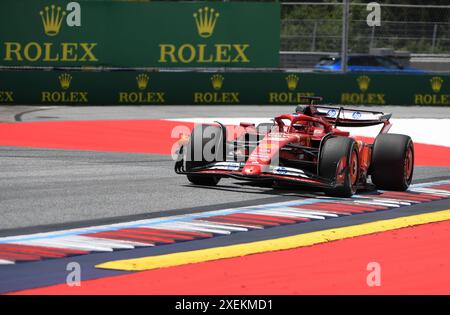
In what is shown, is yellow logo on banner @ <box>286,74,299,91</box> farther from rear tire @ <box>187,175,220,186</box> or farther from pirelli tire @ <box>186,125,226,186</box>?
pirelli tire @ <box>186,125,226,186</box>

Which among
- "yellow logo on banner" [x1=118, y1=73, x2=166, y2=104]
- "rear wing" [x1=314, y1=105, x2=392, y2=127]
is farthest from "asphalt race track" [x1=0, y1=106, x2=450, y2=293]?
"yellow logo on banner" [x1=118, y1=73, x2=166, y2=104]

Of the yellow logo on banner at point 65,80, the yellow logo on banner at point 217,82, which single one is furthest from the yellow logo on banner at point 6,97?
the yellow logo on banner at point 217,82

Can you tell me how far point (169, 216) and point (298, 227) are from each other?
1268mm

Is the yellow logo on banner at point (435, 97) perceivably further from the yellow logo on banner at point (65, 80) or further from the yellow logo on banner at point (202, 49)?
the yellow logo on banner at point (65, 80)

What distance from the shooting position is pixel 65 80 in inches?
1120

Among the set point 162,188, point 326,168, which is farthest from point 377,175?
point 162,188

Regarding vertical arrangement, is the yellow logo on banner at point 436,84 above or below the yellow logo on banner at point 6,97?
above

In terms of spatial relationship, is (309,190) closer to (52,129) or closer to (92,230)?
(92,230)

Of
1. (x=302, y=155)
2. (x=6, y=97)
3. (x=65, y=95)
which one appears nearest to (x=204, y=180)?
(x=302, y=155)

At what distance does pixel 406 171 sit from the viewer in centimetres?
1281

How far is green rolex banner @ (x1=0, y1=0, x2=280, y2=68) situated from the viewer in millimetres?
29969

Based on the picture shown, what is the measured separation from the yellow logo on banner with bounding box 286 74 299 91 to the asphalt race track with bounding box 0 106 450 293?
467 inches

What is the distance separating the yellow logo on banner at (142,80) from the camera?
2891cm

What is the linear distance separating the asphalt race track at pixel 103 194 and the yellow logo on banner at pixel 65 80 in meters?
9.89
